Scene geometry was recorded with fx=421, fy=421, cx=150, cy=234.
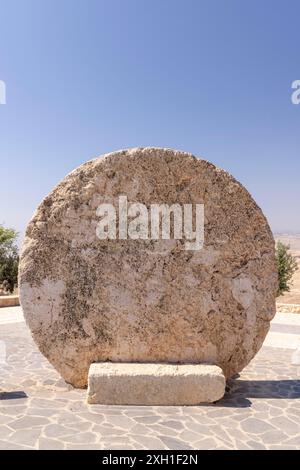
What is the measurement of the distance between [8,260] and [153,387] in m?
17.7

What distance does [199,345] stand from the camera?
5.52 metres

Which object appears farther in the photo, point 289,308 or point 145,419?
point 289,308

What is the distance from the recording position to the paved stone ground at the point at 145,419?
13.0ft

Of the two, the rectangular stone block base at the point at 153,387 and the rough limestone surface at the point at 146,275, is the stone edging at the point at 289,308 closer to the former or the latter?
the rough limestone surface at the point at 146,275

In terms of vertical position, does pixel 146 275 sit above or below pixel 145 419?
above

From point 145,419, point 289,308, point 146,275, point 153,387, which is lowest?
point 289,308

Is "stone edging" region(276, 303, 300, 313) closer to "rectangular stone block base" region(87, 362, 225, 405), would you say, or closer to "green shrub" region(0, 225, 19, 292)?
"rectangular stone block base" region(87, 362, 225, 405)

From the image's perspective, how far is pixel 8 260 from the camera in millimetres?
21141

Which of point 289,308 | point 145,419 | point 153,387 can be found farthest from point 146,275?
point 289,308

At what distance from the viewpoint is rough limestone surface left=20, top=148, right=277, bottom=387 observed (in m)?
5.44

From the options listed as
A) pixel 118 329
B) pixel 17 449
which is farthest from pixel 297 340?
pixel 17 449

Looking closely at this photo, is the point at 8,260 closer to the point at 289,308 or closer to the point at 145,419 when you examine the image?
the point at 289,308

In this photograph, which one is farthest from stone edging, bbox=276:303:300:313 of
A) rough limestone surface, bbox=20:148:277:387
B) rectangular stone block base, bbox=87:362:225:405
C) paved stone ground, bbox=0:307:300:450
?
rectangular stone block base, bbox=87:362:225:405

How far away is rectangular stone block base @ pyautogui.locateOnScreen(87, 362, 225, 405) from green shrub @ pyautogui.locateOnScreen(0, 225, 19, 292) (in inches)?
669
